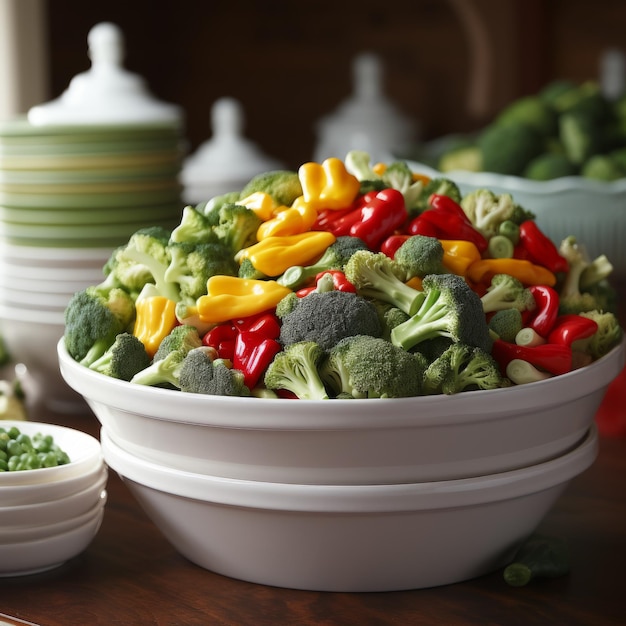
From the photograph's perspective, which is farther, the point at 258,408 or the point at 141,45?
the point at 141,45

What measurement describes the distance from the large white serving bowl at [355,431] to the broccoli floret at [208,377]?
0.02 meters

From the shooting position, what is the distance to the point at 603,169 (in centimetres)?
186

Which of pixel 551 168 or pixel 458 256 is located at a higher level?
pixel 458 256

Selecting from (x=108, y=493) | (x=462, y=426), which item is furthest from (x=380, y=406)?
(x=108, y=493)

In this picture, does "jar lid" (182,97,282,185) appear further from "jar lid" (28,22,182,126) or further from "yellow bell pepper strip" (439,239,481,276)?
"yellow bell pepper strip" (439,239,481,276)

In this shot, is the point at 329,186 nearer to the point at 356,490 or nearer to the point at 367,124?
the point at 356,490

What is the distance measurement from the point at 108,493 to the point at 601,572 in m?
0.56

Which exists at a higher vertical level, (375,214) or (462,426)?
(375,214)

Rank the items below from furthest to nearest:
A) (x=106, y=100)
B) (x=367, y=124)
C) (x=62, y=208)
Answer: (x=367, y=124) < (x=106, y=100) < (x=62, y=208)

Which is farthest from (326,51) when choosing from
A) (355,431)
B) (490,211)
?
(355,431)

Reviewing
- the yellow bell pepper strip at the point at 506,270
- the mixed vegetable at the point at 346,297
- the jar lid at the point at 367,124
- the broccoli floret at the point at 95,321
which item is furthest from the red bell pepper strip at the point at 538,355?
the jar lid at the point at 367,124

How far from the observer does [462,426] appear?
896mm

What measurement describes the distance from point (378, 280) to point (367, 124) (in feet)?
5.41

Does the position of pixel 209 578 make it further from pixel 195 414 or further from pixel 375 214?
pixel 375 214
